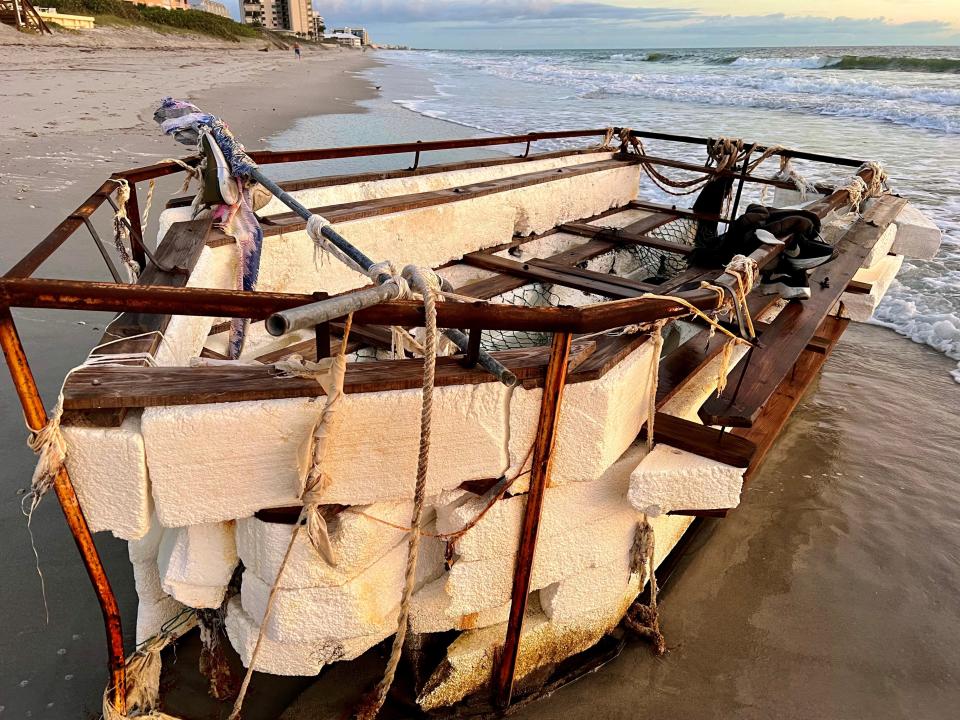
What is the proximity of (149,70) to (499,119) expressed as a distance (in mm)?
16707

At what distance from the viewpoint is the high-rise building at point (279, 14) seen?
95.1 meters

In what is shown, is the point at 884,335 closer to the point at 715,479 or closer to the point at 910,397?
the point at 910,397

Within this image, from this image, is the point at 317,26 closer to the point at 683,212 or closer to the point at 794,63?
the point at 794,63

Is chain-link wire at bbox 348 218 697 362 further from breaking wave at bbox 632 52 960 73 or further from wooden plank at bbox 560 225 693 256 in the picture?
breaking wave at bbox 632 52 960 73

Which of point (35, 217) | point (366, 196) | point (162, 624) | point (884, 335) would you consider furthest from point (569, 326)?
point (35, 217)

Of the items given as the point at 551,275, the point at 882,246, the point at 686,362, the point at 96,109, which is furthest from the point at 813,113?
the point at 686,362

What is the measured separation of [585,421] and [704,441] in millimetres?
560

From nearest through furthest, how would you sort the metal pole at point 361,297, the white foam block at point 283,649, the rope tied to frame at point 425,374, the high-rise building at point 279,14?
1. the metal pole at point 361,297
2. the rope tied to frame at point 425,374
3. the white foam block at point 283,649
4. the high-rise building at point 279,14

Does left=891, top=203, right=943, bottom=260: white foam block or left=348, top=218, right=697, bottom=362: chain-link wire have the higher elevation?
left=891, top=203, right=943, bottom=260: white foam block

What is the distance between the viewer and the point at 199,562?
2.16 metres

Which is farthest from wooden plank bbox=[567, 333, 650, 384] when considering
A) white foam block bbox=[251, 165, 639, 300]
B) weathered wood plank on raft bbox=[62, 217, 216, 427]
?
white foam block bbox=[251, 165, 639, 300]

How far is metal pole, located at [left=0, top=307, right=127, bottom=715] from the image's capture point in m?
1.59

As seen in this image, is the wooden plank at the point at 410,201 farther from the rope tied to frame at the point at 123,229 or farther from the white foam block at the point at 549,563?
the white foam block at the point at 549,563

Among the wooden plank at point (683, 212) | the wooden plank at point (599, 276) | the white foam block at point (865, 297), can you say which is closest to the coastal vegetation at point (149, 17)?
the wooden plank at point (683, 212)
